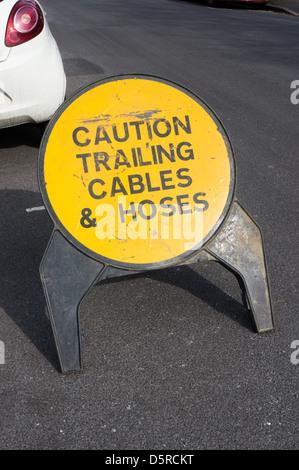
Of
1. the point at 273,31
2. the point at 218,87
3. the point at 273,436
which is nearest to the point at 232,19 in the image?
the point at 273,31

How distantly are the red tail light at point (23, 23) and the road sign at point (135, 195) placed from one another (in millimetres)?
2852

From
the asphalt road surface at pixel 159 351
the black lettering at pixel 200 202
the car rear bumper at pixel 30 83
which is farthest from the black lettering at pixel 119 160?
the car rear bumper at pixel 30 83

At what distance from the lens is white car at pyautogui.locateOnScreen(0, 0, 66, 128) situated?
18.2 feet

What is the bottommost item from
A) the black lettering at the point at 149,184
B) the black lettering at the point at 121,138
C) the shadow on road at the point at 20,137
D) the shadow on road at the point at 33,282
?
the shadow on road at the point at 20,137

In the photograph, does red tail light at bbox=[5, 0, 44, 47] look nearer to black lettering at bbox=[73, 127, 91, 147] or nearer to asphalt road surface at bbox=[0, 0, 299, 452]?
asphalt road surface at bbox=[0, 0, 299, 452]

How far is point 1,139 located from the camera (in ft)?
22.7

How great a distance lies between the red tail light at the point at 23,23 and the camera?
5.64 meters

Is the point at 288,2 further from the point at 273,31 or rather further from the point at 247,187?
the point at 247,187

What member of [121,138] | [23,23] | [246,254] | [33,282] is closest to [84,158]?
[121,138]

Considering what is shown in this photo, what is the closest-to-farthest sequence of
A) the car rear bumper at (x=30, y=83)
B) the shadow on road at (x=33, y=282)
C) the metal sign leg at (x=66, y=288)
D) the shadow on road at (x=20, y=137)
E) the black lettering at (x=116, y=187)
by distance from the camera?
the metal sign leg at (x=66, y=288) < the black lettering at (x=116, y=187) < the shadow on road at (x=33, y=282) < the car rear bumper at (x=30, y=83) < the shadow on road at (x=20, y=137)

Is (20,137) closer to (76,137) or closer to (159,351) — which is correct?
(76,137)

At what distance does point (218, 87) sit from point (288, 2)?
14.8 m

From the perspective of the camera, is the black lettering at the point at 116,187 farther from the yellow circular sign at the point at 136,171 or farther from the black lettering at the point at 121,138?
the black lettering at the point at 121,138

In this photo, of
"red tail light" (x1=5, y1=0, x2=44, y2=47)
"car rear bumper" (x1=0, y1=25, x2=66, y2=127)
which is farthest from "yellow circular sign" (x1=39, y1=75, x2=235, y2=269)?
"red tail light" (x1=5, y1=0, x2=44, y2=47)
